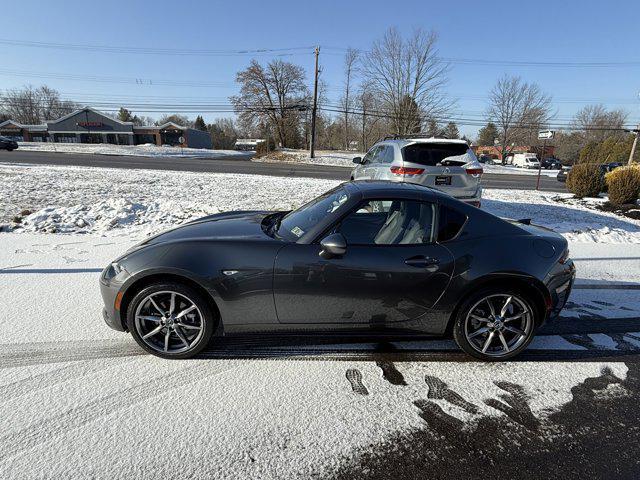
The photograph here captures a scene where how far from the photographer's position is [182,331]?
278cm

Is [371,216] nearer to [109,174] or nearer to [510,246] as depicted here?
[510,246]

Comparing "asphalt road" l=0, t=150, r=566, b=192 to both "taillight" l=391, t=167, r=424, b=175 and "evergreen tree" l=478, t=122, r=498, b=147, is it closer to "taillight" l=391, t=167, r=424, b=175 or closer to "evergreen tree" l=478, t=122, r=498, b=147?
"taillight" l=391, t=167, r=424, b=175

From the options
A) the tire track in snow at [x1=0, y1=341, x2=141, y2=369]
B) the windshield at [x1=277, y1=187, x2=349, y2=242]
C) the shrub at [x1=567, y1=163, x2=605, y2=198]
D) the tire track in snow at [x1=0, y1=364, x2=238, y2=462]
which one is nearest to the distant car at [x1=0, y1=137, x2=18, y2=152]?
the tire track in snow at [x1=0, y1=341, x2=141, y2=369]

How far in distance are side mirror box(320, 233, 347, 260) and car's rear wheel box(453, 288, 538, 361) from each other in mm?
1137

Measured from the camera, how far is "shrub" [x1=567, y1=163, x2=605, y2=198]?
12.7 meters

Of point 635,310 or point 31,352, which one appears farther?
point 635,310

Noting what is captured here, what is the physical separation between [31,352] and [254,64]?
2116 inches

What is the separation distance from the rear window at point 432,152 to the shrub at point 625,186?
25.6 feet

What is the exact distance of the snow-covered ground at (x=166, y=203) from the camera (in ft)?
23.3

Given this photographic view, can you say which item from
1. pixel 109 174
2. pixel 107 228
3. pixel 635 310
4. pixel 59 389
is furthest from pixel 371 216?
pixel 109 174

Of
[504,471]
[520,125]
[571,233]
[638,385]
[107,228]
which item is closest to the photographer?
[504,471]

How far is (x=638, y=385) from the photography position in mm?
2674

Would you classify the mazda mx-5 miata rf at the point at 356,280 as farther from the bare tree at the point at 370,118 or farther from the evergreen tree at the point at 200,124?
the evergreen tree at the point at 200,124

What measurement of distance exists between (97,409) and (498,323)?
9.96ft
